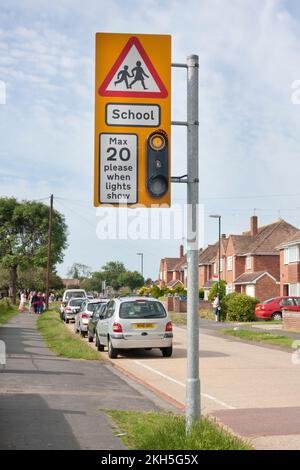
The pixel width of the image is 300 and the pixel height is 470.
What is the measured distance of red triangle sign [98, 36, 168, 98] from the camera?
7156 mm

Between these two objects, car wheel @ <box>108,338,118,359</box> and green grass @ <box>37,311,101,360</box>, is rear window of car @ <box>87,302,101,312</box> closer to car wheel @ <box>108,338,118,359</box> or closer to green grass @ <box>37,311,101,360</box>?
green grass @ <box>37,311,101,360</box>

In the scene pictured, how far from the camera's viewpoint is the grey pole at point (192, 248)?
22.9 ft

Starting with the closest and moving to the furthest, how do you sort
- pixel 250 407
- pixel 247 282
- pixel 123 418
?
pixel 123 418 < pixel 250 407 < pixel 247 282

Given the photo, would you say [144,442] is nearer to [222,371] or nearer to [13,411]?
[13,411]

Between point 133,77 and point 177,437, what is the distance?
12.1 feet

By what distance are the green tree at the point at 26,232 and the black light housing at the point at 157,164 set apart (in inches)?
2502

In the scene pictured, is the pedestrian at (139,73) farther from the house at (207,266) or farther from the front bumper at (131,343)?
the house at (207,266)

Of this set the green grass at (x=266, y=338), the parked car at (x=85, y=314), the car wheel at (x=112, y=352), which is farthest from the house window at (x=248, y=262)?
the car wheel at (x=112, y=352)

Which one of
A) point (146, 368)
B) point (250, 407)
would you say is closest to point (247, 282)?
point (146, 368)

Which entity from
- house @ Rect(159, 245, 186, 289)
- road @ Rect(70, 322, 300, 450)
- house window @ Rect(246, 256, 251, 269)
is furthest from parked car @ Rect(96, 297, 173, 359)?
house @ Rect(159, 245, 186, 289)

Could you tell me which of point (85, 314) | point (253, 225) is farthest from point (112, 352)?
point (253, 225)

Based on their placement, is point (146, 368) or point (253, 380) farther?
point (146, 368)

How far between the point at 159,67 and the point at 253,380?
770cm

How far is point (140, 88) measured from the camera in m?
7.16
